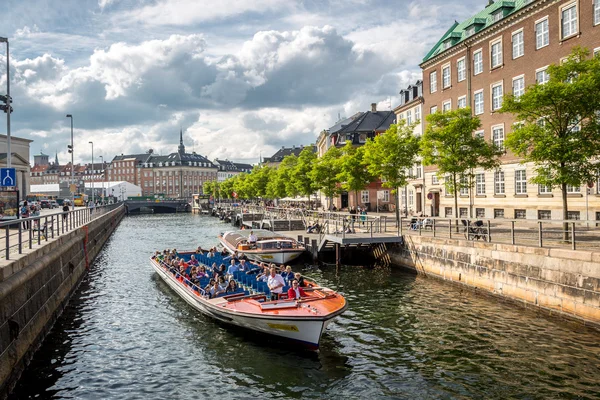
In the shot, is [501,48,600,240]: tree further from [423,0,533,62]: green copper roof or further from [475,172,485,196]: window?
[475,172,485,196]: window

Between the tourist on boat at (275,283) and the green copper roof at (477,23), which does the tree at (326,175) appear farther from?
the tourist on boat at (275,283)

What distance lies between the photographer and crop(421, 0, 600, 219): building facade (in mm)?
33031

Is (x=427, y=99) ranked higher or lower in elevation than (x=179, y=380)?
higher

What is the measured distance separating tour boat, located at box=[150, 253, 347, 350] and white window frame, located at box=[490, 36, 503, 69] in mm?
29262

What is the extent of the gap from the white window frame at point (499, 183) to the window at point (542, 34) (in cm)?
981

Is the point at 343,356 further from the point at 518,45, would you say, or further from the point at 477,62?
the point at 477,62

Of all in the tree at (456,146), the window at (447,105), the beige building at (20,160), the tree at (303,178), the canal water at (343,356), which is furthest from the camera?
the beige building at (20,160)

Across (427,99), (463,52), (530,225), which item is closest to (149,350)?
(530,225)

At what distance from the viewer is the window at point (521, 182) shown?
124ft

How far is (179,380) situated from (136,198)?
133m

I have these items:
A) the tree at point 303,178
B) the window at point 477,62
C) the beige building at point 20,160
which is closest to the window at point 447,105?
the window at point 477,62

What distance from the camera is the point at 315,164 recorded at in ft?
190

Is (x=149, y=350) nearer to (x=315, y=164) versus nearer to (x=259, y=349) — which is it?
(x=259, y=349)

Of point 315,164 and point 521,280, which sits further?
point 315,164
